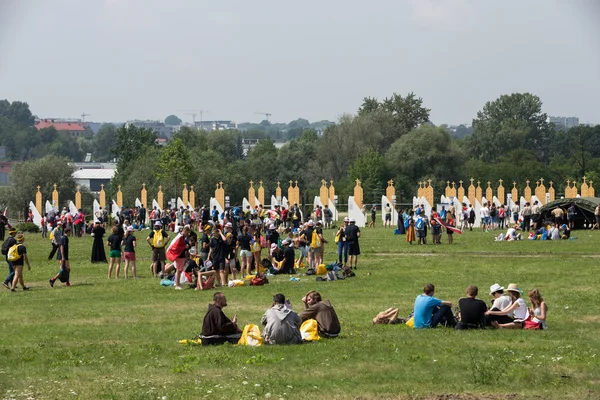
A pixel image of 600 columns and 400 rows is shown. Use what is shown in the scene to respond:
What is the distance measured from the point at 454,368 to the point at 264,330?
399 cm

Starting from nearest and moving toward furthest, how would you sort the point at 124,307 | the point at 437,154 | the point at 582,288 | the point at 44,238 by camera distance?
the point at 124,307 → the point at 582,288 → the point at 44,238 → the point at 437,154

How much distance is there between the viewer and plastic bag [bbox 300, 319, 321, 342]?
1995 cm

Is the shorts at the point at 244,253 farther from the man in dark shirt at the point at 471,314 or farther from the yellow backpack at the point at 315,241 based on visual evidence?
the man in dark shirt at the point at 471,314

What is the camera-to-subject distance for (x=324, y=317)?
20281 mm

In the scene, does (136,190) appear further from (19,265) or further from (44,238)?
(19,265)

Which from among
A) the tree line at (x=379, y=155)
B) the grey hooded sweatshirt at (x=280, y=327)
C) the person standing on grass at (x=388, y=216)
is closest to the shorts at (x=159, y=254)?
the grey hooded sweatshirt at (x=280, y=327)

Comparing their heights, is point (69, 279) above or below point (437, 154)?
below

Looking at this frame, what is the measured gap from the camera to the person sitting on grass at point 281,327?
1939 cm

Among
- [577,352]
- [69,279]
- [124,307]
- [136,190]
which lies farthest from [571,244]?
[136,190]

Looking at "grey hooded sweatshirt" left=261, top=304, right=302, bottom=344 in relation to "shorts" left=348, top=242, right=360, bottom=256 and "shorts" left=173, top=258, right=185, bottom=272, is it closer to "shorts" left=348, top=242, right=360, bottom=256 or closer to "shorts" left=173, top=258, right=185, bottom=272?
"shorts" left=173, top=258, right=185, bottom=272

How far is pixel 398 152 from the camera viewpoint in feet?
372

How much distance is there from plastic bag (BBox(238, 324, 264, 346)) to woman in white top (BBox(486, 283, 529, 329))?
4424mm

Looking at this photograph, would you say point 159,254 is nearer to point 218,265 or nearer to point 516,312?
point 218,265

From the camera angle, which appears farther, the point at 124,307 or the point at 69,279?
the point at 69,279
